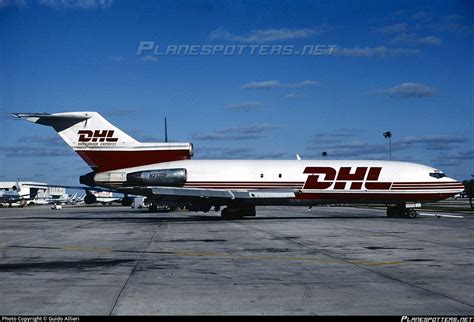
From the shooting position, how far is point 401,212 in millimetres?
40812

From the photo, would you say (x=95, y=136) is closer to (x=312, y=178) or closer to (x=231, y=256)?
(x=312, y=178)

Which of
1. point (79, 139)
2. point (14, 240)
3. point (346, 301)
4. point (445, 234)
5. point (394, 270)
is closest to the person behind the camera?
point (346, 301)

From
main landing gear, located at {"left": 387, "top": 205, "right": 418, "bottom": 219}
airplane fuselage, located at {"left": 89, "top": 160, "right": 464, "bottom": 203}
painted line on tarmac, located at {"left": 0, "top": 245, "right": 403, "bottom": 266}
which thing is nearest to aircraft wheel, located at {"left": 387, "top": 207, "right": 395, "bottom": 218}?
main landing gear, located at {"left": 387, "top": 205, "right": 418, "bottom": 219}

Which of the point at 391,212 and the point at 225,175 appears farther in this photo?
the point at 391,212

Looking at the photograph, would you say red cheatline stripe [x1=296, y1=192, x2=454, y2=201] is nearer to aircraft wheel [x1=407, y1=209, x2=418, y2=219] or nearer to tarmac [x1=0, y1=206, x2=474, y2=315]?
aircraft wheel [x1=407, y1=209, x2=418, y2=219]

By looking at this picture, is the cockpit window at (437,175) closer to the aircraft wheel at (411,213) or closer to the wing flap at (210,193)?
the aircraft wheel at (411,213)

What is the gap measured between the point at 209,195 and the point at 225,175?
8.59 feet

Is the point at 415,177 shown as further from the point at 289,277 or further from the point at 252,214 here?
→ the point at 289,277

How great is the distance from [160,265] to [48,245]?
23.8ft

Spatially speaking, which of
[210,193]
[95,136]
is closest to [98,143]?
[95,136]

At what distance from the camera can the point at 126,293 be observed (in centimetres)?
973

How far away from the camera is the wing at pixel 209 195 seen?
118 ft

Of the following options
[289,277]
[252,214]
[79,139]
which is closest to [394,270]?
[289,277]

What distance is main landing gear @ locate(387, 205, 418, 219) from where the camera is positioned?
40.1 meters
